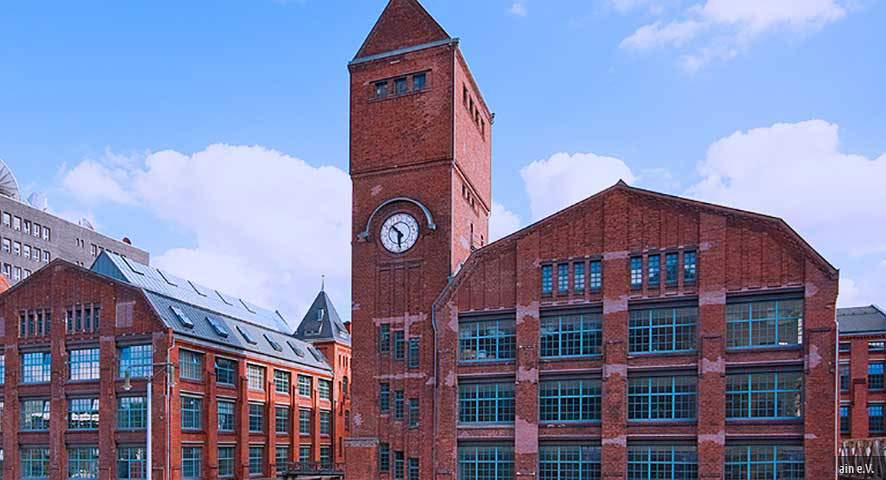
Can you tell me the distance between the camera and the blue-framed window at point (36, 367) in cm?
4700

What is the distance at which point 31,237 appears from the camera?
90.0 metres

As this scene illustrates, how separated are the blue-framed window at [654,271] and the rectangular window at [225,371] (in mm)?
30612

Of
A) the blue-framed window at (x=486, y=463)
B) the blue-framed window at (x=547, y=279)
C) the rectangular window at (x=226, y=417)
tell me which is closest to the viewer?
the blue-framed window at (x=486, y=463)

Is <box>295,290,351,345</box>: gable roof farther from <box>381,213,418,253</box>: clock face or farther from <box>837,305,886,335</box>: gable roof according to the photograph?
<box>837,305,886,335</box>: gable roof

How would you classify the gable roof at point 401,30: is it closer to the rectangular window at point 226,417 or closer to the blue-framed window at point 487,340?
the blue-framed window at point 487,340

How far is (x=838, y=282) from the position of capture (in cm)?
3108

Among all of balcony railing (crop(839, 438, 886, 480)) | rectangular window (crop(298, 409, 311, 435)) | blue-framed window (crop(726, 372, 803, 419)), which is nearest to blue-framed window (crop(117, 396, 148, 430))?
rectangular window (crop(298, 409, 311, 435))

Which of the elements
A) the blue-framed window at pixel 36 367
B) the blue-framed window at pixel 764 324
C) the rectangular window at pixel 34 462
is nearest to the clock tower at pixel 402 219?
the blue-framed window at pixel 764 324

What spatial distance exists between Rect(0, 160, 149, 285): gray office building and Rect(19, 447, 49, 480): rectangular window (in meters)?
45.5

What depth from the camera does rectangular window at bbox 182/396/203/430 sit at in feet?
149

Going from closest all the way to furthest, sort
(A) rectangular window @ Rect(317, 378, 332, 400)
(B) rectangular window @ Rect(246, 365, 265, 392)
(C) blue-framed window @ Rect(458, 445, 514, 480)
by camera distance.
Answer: (C) blue-framed window @ Rect(458, 445, 514, 480)
(B) rectangular window @ Rect(246, 365, 265, 392)
(A) rectangular window @ Rect(317, 378, 332, 400)

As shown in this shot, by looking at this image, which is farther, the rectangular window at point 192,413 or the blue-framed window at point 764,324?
the rectangular window at point 192,413

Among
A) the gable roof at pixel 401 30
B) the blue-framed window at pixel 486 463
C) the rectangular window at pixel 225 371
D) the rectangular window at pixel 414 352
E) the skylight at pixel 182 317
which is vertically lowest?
the blue-framed window at pixel 486 463

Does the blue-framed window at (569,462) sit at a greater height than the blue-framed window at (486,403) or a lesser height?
lesser
